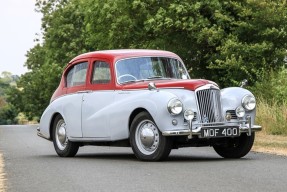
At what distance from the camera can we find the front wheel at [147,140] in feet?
42.4

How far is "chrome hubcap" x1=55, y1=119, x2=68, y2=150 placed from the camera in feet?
51.2

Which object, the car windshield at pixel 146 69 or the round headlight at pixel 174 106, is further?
the car windshield at pixel 146 69

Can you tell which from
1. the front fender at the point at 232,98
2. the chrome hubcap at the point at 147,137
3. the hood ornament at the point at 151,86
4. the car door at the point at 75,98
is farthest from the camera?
the car door at the point at 75,98

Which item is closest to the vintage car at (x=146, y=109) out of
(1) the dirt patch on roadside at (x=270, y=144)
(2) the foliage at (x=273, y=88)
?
(1) the dirt patch on roadside at (x=270, y=144)

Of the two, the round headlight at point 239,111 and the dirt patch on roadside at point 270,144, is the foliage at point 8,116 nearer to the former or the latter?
the dirt patch on roadside at point 270,144

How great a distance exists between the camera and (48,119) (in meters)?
16.1

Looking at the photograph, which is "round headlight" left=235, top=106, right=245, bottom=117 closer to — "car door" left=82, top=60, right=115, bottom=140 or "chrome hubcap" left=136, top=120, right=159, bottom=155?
"chrome hubcap" left=136, top=120, right=159, bottom=155

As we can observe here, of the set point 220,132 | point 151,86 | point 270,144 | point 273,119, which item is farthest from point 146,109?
point 273,119

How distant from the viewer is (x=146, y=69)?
47.5 feet

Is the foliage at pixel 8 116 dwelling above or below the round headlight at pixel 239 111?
below

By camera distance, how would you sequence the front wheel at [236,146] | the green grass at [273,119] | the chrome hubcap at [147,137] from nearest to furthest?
the chrome hubcap at [147,137] → the front wheel at [236,146] → the green grass at [273,119]

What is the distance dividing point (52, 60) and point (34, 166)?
5274 cm

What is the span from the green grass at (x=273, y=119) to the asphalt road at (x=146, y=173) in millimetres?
7686

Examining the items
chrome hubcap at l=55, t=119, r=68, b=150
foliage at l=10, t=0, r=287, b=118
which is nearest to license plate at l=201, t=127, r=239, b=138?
chrome hubcap at l=55, t=119, r=68, b=150
